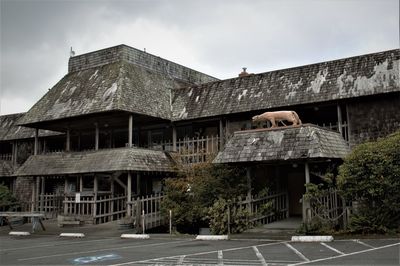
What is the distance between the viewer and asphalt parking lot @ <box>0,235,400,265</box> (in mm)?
10492

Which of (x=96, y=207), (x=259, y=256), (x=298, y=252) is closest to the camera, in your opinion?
(x=259, y=256)

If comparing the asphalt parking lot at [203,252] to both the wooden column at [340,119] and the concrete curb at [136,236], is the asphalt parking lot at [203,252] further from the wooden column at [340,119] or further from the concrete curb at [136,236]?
the wooden column at [340,119]

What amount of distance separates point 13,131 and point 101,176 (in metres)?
11.0

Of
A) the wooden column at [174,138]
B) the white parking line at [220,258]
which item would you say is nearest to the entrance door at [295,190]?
the wooden column at [174,138]

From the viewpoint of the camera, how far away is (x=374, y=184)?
14469mm

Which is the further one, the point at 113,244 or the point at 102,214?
the point at 102,214

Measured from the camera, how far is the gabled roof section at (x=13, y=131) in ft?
98.8

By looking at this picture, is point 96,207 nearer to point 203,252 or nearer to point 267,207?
point 267,207

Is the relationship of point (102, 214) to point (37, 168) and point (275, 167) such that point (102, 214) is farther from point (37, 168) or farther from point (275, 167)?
point (275, 167)

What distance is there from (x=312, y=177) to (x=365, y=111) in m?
3.88

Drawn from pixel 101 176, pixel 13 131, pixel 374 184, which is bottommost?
pixel 374 184

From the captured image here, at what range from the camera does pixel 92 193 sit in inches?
→ 893

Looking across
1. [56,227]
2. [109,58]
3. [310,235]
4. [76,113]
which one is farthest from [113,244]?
[109,58]

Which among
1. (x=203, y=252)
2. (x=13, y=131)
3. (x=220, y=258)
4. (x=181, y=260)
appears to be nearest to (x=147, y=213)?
(x=203, y=252)
